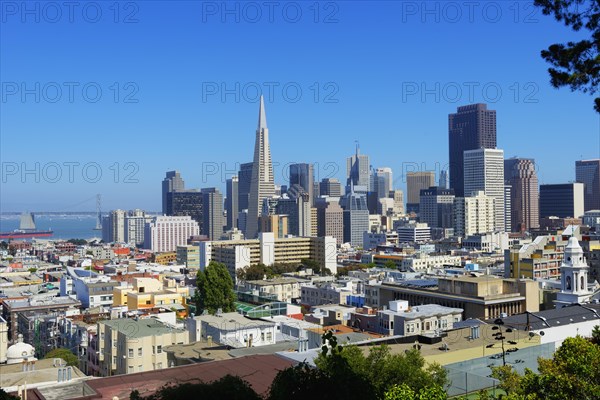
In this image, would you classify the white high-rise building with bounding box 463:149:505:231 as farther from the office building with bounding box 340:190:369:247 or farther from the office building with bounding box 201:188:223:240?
the office building with bounding box 201:188:223:240

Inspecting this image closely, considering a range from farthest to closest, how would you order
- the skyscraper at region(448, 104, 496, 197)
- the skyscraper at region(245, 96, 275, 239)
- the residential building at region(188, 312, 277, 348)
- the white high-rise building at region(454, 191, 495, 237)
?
the skyscraper at region(448, 104, 496, 197) < the skyscraper at region(245, 96, 275, 239) < the white high-rise building at region(454, 191, 495, 237) < the residential building at region(188, 312, 277, 348)

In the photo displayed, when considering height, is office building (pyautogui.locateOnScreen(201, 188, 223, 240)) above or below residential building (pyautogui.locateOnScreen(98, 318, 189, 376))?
above

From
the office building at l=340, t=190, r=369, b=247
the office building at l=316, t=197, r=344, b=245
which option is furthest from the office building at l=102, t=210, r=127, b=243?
the office building at l=340, t=190, r=369, b=247

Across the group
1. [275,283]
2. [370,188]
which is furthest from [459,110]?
[275,283]

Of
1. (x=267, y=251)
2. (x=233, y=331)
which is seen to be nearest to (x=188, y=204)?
(x=267, y=251)

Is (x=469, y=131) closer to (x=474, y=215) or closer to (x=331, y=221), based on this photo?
(x=331, y=221)

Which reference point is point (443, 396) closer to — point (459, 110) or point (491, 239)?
point (491, 239)

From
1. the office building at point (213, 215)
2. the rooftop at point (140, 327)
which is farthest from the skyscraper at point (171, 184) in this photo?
the rooftop at point (140, 327)
